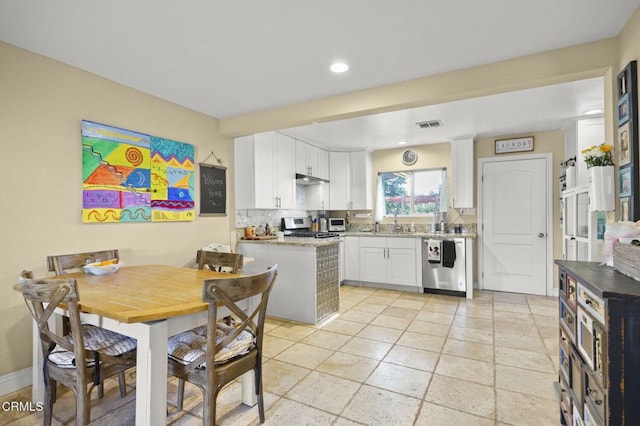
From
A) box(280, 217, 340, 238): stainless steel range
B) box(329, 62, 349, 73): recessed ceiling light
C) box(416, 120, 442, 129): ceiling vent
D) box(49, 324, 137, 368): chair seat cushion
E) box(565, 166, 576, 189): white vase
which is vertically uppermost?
box(329, 62, 349, 73): recessed ceiling light

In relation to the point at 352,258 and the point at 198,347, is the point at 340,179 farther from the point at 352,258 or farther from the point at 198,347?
the point at 198,347

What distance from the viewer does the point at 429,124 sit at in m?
4.22

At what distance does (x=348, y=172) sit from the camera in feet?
19.1

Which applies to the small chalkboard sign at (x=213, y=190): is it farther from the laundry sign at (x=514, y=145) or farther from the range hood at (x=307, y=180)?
the laundry sign at (x=514, y=145)

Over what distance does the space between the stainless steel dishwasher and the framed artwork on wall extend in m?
2.65

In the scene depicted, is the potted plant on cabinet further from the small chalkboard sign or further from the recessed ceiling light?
the small chalkboard sign

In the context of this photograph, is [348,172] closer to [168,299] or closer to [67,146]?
[67,146]

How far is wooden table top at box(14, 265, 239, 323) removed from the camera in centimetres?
145

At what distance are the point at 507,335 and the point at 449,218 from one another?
2.41 meters

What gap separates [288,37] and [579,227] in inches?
135

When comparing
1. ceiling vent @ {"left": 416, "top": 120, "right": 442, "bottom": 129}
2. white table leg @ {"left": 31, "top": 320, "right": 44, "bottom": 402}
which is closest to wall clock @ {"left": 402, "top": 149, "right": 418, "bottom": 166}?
ceiling vent @ {"left": 416, "top": 120, "right": 442, "bottom": 129}

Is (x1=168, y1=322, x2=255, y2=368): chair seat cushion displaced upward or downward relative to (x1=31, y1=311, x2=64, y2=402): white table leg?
upward

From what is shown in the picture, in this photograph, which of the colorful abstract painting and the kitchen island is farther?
the kitchen island

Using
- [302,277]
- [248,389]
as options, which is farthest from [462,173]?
[248,389]
